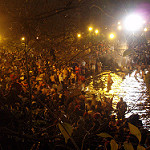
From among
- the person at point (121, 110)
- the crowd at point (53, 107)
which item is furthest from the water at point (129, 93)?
the crowd at point (53, 107)

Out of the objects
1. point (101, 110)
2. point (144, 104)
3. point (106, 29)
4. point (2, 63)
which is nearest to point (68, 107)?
point (101, 110)

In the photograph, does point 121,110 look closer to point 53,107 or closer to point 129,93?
point 53,107

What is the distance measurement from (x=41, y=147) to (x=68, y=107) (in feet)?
5.70

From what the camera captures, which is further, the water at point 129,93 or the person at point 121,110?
the water at point 129,93

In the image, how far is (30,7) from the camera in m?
2.64

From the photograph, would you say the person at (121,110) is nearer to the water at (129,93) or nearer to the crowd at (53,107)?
the crowd at (53,107)

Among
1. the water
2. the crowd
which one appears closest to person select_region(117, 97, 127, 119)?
the crowd

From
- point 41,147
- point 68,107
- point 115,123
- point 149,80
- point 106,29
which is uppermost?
point 106,29

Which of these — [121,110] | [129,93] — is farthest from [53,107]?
[129,93]

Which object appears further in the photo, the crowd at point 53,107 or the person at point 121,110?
the person at point 121,110

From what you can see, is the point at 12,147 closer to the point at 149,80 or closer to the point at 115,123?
the point at 115,123

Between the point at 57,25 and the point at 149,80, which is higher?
the point at 57,25

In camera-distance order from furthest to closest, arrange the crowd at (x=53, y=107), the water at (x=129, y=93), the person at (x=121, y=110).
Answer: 1. the water at (x=129, y=93)
2. the person at (x=121, y=110)
3. the crowd at (x=53, y=107)

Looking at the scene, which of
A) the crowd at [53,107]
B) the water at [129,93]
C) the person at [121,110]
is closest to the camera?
the crowd at [53,107]
